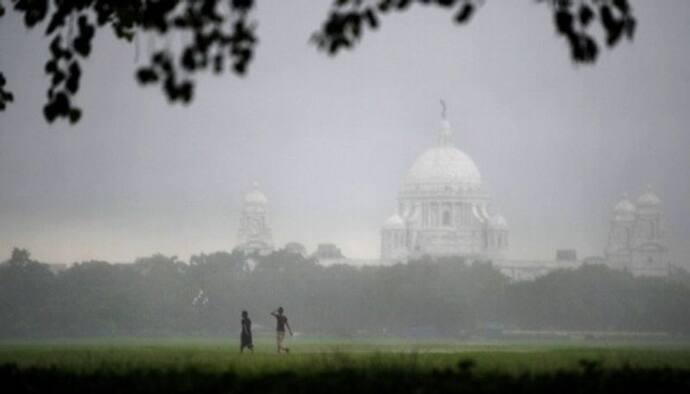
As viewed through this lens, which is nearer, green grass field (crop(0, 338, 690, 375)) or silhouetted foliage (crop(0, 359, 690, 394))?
silhouetted foliage (crop(0, 359, 690, 394))

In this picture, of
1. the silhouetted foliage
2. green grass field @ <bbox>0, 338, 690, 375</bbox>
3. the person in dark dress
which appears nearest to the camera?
the silhouetted foliage

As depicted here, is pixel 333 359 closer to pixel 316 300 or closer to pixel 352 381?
pixel 352 381

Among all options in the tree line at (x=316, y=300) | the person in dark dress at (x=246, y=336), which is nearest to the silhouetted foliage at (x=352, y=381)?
the person in dark dress at (x=246, y=336)

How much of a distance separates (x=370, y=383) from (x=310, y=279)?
5582 inches

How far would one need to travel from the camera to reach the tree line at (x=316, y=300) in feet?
419

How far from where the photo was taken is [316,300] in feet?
489

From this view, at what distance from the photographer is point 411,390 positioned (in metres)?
17.1

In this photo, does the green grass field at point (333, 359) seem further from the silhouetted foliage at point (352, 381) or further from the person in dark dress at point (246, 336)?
the person in dark dress at point (246, 336)

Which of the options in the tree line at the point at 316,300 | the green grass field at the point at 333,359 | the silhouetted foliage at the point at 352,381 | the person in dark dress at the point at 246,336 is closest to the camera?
the silhouetted foliage at the point at 352,381

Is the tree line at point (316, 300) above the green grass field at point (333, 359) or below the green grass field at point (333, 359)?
above

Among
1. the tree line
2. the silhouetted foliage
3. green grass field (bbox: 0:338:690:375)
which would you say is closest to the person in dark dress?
green grass field (bbox: 0:338:690:375)

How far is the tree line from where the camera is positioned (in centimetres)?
12762

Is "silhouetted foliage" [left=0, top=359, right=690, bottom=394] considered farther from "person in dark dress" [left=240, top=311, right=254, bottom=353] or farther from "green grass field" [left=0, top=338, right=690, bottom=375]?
"person in dark dress" [left=240, top=311, right=254, bottom=353]

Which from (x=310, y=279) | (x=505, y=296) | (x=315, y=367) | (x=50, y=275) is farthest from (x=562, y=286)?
(x=315, y=367)
